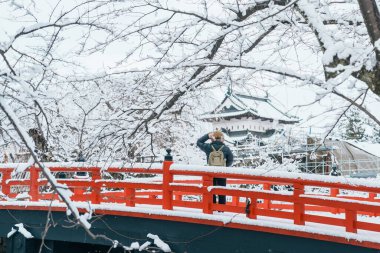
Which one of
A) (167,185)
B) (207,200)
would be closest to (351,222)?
(207,200)

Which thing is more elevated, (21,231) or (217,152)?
(217,152)

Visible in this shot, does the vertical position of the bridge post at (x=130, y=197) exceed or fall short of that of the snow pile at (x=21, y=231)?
it exceeds it

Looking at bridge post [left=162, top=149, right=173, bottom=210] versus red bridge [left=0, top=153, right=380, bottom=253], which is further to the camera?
bridge post [left=162, top=149, right=173, bottom=210]

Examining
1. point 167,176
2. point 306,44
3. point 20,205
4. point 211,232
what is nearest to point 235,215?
point 211,232

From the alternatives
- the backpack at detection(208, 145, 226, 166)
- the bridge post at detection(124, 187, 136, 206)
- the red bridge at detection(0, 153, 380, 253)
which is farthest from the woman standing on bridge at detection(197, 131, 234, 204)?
the bridge post at detection(124, 187, 136, 206)

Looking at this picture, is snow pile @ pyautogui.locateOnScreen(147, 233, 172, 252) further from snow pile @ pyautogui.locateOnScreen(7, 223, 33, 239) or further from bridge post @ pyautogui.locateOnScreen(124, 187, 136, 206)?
snow pile @ pyautogui.locateOnScreen(7, 223, 33, 239)

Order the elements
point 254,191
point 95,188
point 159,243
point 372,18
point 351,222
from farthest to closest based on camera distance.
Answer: point 95,188 < point 159,243 < point 254,191 < point 351,222 < point 372,18

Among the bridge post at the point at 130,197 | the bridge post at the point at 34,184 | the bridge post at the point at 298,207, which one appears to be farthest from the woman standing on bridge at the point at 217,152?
the bridge post at the point at 34,184

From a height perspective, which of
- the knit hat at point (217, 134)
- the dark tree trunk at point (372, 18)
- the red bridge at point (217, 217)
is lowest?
the red bridge at point (217, 217)

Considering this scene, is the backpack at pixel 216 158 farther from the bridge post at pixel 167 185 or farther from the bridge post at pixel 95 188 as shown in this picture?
the bridge post at pixel 95 188

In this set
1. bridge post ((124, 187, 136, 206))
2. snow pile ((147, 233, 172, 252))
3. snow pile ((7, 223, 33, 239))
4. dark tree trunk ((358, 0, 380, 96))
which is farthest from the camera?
snow pile ((7, 223, 33, 239))

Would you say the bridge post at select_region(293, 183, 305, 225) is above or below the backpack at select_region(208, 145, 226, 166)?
below

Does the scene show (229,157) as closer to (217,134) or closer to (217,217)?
(217,134)

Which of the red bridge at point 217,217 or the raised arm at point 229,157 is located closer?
the red bridge at point 217,217
